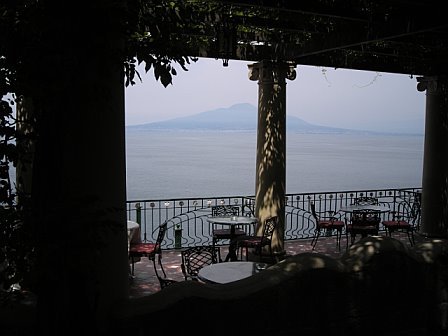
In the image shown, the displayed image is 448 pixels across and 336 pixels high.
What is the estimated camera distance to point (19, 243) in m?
2.52

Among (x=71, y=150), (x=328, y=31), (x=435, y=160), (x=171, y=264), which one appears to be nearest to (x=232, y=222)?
(x=171, y=264)

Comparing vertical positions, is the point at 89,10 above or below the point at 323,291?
above

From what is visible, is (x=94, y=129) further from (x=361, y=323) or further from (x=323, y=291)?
A: (x=361, y=323)

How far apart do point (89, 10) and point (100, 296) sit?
1.80 metres

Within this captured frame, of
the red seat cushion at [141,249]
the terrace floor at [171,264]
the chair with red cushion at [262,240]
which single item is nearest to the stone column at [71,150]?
the terrace floor at [171,264]

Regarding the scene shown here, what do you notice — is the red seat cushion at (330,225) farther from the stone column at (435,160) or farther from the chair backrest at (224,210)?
the stone column at (435,160)

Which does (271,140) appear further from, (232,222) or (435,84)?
(435,84)

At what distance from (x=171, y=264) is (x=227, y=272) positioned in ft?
11.1

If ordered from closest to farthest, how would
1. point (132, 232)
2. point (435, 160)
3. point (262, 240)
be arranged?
1. point (132, 232)
2. point (262, 240)
3. point (435, 160)

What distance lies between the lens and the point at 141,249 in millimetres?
7883

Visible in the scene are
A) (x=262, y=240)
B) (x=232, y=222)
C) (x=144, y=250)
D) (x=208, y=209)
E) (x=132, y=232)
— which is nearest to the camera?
(x=144, y=250)

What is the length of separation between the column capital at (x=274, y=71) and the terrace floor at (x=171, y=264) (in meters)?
3.31

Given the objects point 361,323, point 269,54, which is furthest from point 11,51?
point 269,54

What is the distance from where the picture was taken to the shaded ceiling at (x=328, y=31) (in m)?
6.42
